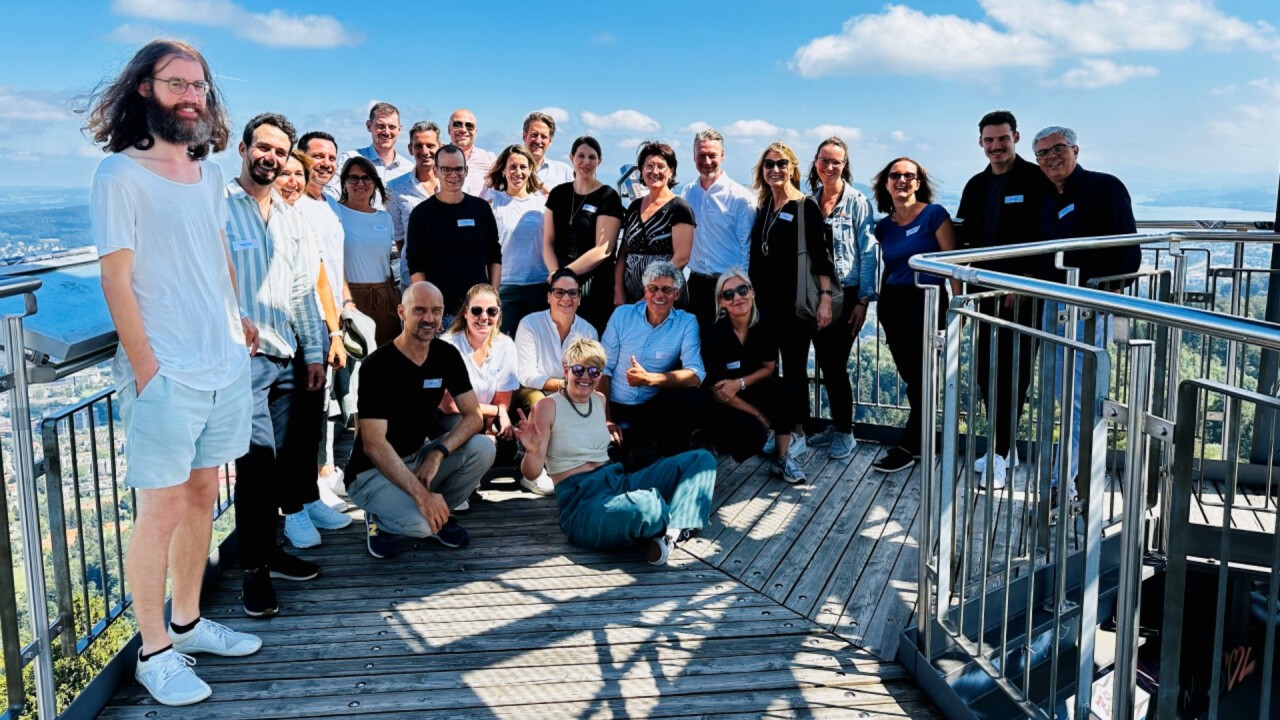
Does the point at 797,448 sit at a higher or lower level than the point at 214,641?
higher

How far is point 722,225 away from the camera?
593cm

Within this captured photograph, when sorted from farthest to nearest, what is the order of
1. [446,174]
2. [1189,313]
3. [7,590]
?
[446,174] → [7,590] → [1189,313]

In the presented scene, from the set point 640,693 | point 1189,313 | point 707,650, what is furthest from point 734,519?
point 1189,313

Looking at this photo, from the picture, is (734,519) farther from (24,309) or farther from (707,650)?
(24,309)

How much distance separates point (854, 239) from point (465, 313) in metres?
2.42

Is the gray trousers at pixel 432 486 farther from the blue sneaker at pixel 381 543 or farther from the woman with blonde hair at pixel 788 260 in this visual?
the woman with blonde hair at pixel 788 260

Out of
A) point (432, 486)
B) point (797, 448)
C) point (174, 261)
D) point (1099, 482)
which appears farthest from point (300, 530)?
point (1099, 482)

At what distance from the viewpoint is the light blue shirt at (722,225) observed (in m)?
A: 5.91

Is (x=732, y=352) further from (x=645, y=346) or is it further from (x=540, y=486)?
(x=540, y=486)

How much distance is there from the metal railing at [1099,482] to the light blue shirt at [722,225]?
168cm

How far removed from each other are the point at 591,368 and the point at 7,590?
261cm

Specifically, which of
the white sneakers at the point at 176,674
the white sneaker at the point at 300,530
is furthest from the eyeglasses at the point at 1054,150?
the white sneakers at the point at 176,674

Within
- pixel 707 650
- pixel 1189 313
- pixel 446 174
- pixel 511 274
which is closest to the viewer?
pixel 1189 313

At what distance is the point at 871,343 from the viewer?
275 inches
